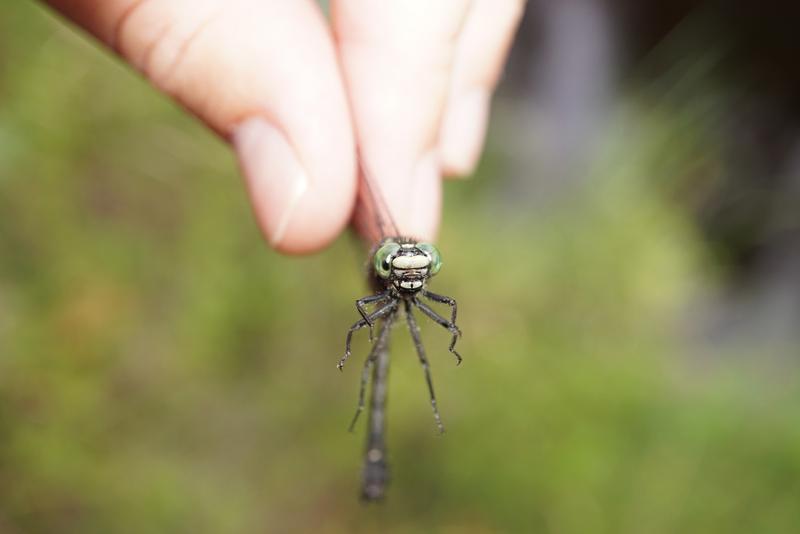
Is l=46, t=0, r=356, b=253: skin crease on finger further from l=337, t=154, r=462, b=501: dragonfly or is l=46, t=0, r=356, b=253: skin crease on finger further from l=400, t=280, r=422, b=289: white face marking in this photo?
l=400, t=280, r=422, b=289: white face marking

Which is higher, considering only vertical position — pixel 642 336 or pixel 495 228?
pixel 495 228

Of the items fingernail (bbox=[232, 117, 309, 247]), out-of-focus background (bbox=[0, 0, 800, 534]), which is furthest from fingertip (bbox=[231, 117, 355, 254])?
out-of-focus background (bbox=[0, 0, 800, 534])

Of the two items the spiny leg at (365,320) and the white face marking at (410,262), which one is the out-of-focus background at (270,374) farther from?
the white face marking at (410,262)

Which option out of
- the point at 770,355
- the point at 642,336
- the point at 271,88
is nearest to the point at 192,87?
the point at 271,88

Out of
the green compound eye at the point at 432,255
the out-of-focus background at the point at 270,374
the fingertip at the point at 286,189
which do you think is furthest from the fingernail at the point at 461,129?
the green compound eye at the point at 432,255

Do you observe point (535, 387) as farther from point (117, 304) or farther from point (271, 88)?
point (271, 88)

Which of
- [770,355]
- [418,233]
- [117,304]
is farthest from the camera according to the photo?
[770,355]
